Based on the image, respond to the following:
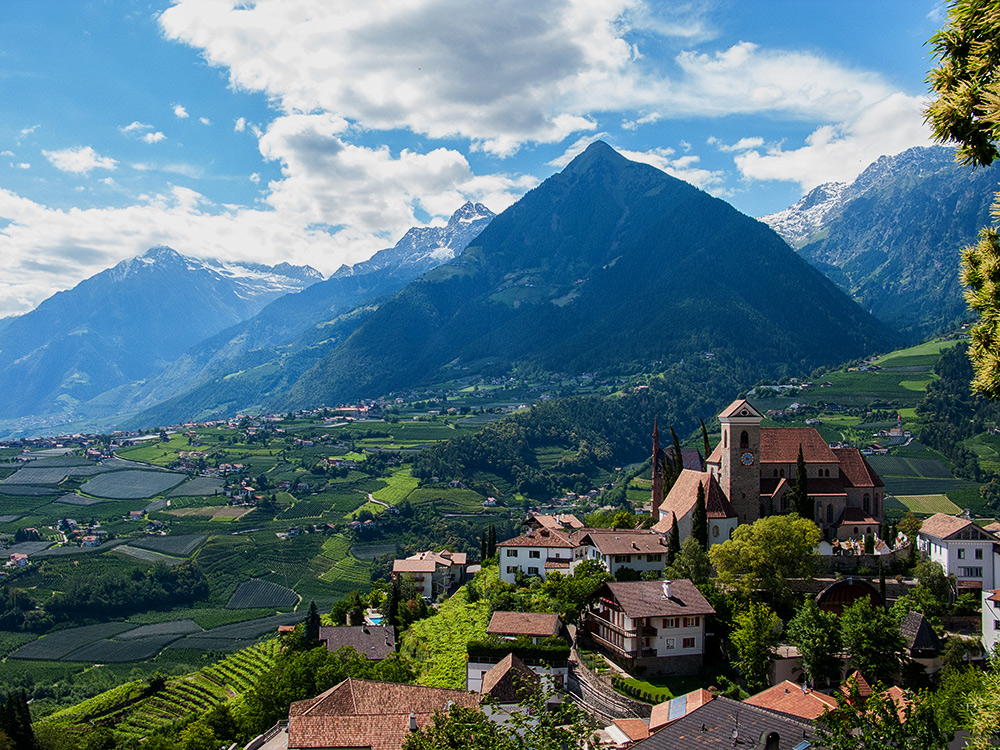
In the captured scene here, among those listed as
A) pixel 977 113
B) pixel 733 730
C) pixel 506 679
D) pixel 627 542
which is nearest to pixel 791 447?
pixel 627 542

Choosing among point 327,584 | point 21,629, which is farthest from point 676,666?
point 21,629

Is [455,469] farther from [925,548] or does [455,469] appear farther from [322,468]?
[925,548]

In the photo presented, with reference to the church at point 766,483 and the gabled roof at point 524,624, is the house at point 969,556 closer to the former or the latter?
the church at point 766,483

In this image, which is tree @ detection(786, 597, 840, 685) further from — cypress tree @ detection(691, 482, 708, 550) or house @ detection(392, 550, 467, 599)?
house @ detection(392, 550, 467, 599)

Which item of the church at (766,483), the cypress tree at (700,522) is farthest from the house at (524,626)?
the church at (766,483)

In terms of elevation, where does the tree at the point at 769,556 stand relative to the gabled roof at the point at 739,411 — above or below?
below

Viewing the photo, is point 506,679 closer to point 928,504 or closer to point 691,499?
point 691,499
